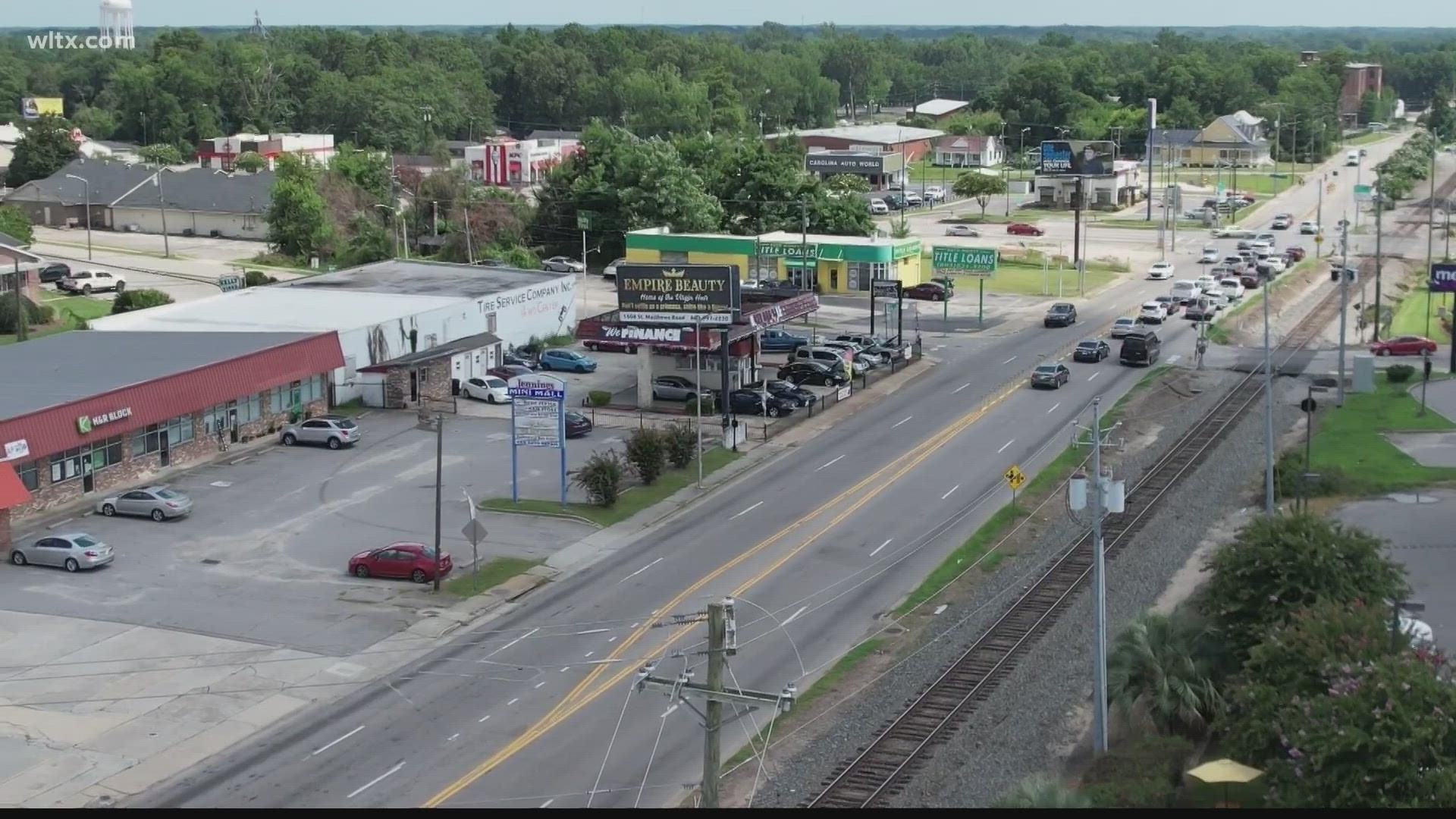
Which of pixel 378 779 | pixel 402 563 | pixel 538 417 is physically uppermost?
pixel 538 417

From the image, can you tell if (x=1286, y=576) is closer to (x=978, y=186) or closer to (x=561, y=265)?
(x=561, y=265)

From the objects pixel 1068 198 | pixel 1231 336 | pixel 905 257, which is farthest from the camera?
pixel 1068 198

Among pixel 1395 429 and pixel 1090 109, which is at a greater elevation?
pixel 1090 109

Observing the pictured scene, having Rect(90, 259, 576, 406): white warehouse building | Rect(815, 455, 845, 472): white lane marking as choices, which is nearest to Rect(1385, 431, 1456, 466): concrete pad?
Rect(815, 455, 845, 472): white lane marking

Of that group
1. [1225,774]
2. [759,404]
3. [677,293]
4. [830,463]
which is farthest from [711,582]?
[677,293]

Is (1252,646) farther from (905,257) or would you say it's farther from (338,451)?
(905,257)

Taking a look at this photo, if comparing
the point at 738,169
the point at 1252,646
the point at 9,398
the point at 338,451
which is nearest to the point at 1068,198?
the point at 738,169

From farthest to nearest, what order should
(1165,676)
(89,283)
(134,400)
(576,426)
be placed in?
(89,283), (576,426), (134,400), (1165,676)
